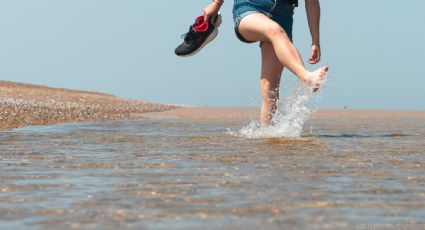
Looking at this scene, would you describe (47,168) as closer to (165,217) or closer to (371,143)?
(165,217)

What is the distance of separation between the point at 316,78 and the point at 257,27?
3.11 ft

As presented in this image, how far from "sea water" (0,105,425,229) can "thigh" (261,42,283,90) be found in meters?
1.90

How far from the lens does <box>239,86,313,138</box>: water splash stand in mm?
6212

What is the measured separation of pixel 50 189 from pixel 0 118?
289 inches

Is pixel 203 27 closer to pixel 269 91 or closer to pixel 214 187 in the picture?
pixel 269 91

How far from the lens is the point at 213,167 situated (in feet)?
11.5

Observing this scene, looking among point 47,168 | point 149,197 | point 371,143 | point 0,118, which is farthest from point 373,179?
point 0,118

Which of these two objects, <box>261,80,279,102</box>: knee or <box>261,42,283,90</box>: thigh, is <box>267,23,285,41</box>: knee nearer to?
<box>261,42,283,90</box>: thigh

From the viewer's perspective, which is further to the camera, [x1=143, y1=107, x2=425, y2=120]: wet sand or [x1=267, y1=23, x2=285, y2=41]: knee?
[x1=143, y1=107, x2=425, y2=120]: wet sand

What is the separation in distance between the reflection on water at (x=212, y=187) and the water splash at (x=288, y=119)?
4.53 ft

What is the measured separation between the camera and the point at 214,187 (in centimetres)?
281

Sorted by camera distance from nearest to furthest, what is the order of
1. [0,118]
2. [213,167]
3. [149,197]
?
[149,197] → [213,167] → [0,118]

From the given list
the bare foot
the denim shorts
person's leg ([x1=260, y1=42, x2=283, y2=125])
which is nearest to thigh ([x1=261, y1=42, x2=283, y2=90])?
person's leg ([x1=260, y1=42, x2=283, y2=125])

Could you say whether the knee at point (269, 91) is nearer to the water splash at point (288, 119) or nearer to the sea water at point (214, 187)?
the water splash at point (288, 119)
